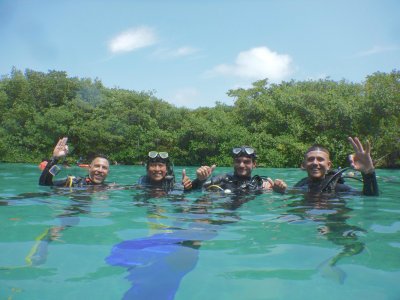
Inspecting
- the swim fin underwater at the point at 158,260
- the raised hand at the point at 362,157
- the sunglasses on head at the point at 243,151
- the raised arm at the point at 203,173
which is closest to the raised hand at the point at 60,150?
the raised arm at the point at 203,173

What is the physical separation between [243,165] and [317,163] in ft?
3.77

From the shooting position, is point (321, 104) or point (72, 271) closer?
point (72, 271)

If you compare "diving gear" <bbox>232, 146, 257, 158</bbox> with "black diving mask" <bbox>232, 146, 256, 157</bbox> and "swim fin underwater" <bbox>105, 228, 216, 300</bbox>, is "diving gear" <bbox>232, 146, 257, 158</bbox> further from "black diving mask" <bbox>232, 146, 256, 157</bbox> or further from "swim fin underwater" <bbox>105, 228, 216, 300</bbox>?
"swim fin underwater" <bbox>105, 228, 216, 300</bbox>

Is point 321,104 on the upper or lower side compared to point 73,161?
upper

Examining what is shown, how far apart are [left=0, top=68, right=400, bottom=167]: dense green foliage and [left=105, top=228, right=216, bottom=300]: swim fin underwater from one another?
21.0m

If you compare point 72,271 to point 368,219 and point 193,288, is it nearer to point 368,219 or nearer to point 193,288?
point 193,288

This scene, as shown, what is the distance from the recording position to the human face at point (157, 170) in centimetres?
594

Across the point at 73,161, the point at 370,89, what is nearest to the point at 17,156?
the point at 73,161

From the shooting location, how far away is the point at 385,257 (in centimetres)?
235

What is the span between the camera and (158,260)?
7.51 ft

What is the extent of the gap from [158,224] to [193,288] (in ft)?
5.15

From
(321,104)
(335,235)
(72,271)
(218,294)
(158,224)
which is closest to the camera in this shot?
(218,294)

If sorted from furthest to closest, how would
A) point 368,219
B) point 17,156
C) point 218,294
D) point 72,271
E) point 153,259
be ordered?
point 17,156, point 368,219, point 153,259, point 72,271, point 218,294

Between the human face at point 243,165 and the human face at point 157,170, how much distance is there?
4.14ft
